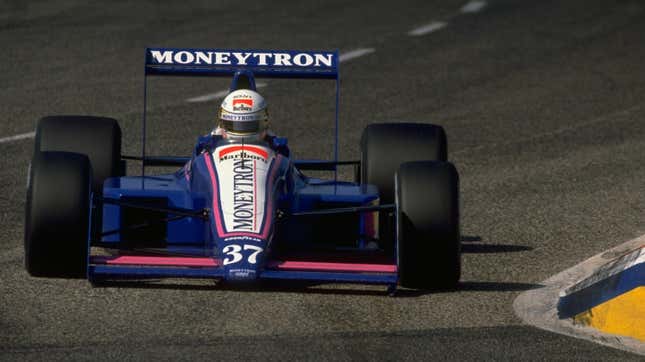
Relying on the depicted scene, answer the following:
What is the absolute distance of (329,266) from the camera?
31.7ft

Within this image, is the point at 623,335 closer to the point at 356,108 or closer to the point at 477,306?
the point at 477,306

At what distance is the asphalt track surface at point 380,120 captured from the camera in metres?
8.82

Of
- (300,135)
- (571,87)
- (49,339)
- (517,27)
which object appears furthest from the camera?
(517,27)

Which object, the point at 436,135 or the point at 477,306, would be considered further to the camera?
the point at 436,135

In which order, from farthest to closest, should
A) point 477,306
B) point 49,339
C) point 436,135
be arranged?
1. point 436,135
2. point 477,306
3. point 49,339

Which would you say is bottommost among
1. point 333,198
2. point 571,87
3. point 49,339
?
point 49,339

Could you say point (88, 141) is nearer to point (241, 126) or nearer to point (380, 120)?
point (241, 126)

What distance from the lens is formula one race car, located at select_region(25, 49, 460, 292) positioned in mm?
9641

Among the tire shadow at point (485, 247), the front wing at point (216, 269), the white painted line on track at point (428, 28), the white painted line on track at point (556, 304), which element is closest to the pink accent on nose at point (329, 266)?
the front wing at point (216, 269)

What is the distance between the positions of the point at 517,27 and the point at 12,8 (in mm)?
7223

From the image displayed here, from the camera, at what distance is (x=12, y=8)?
25.0 meters

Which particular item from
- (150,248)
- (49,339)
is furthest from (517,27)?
(49,339)

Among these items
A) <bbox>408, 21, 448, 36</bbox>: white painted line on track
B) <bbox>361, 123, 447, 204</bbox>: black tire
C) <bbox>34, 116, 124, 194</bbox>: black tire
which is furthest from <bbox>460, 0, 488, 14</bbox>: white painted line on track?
<bbox>34, 116, 124, 194</bbox>: black tire

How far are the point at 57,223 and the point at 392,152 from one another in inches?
104
